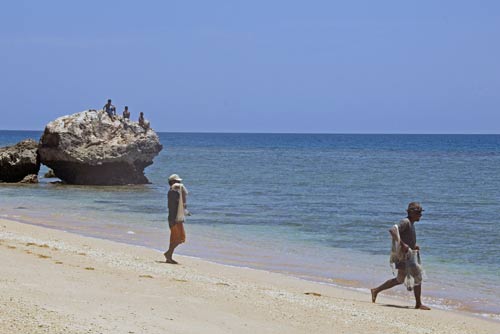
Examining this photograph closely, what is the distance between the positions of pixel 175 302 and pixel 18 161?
29465 millimetres

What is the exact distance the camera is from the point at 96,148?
1421 inches

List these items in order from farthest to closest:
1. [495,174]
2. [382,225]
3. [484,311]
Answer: [495,174], [382,225], [484,311]

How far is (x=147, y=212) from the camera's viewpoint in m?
26.2

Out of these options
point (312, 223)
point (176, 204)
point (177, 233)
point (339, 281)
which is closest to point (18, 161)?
point (312, 223)

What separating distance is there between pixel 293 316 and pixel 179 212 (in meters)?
4.49

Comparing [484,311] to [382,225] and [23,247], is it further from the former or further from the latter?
[382,225]

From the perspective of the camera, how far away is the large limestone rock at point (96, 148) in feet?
118

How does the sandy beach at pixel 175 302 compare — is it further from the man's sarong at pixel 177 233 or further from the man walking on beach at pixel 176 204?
the man walking on beach at pixel 176 204

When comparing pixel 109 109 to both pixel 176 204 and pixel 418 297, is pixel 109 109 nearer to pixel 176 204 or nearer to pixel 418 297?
pixel 176 204

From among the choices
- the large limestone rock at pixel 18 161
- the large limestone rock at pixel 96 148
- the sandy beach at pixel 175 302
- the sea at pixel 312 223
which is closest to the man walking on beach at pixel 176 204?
the sandy beach at pixel 175 302

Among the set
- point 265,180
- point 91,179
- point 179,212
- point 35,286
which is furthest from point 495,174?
point 35,286

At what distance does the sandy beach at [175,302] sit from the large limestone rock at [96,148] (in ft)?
70.8

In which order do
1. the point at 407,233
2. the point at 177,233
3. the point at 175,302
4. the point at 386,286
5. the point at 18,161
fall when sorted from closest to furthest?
the point at 175,302
the point at 407,233
the point at 386,286
the point at 177,233
the point at 18,161

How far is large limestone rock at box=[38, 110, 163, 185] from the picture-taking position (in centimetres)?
3603
